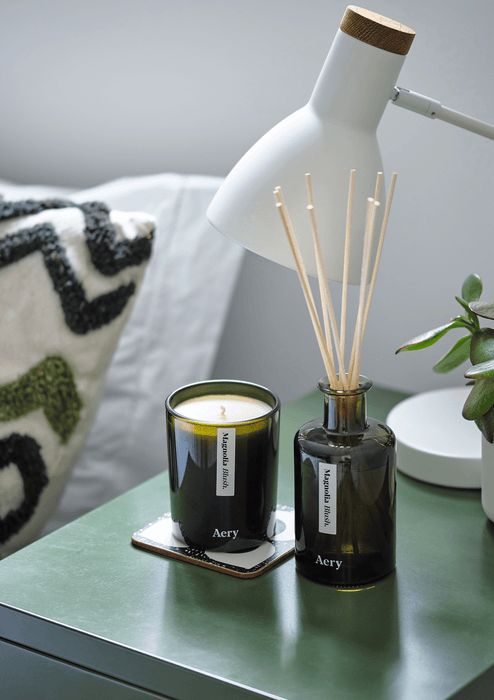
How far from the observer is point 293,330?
1.15 metres

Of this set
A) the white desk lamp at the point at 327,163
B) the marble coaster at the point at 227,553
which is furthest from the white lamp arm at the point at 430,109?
the marble coaster at the point at 227,553

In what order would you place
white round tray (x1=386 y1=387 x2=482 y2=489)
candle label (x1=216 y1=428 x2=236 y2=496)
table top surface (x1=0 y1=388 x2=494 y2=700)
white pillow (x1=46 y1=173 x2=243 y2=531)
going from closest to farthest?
1. table top surface (x1=0 y1=388 x2=494 y2=700)
2. candle label (x1=216 y1=428 x2=236 y2=496)
3. white round tray (x1=386 y1=387 x2=482 y2=489)
4. white pillow (x1=46 y1=173 x2=243 y2=531)

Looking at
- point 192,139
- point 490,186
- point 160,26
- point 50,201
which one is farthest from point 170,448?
point 160,26

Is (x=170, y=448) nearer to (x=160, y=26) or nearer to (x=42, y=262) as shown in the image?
(x=42, y=262)

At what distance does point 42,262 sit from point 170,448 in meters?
0.36

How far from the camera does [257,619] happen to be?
0.52m

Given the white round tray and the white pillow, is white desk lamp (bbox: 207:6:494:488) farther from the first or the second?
the white pillow

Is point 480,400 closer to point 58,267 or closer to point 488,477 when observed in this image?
point 488,477

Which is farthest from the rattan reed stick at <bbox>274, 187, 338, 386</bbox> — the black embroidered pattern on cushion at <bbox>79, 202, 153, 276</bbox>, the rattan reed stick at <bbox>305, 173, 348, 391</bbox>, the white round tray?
the black embroidered pattern on cushion at <bbox>79, 202, 153, 276</bbox>

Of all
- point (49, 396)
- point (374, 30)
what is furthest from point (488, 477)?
point (49, 396)

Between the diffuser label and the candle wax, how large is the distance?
8cm

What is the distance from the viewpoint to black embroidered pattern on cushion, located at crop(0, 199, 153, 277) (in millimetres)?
867

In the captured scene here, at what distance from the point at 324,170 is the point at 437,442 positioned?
0.35 meters

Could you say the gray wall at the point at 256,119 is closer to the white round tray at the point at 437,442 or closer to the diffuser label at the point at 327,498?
the white round tray at the point at 437,442
